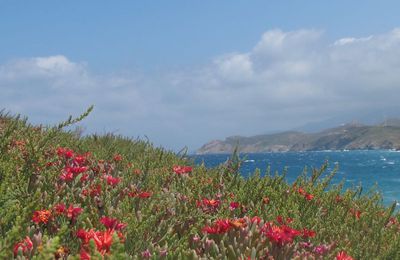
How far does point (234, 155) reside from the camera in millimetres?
8086

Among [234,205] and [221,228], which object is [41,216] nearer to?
[221,228]

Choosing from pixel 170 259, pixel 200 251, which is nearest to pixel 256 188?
pixel 200 251

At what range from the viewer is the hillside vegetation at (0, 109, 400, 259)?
10.7 ft

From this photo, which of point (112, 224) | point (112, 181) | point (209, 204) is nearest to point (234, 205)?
point (209, 204)

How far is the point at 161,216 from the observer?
16.2ft

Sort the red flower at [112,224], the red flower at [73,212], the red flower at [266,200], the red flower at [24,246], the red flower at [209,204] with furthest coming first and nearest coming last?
the red flower at [266,200]
the red flower at [209,204]
the red flower at [73,212]
the red flower at [112,224]
the red flower at [24,246]

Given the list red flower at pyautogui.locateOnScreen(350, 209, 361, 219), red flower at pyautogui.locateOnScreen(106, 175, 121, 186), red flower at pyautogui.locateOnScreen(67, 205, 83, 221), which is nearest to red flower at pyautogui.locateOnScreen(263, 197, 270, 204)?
red flower at pyautogui.locateOnScreen(350, 209, 361, 219)

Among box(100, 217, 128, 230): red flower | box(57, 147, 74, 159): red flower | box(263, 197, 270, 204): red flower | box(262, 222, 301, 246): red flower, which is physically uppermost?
box(57, 147, 74, 159): red flower

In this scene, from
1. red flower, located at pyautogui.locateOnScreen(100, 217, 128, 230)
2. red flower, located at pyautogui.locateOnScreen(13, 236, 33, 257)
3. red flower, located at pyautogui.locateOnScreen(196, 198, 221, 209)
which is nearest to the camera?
red flower, located at pyautogui.locateOnScreen(13, 236, 33, 257)

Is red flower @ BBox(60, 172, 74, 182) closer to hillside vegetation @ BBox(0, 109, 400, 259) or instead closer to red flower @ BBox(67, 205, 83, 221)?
hillside vegetation @ BBox(0, 109, 400, 259)

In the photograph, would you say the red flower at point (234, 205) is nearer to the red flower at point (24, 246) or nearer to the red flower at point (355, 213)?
the red flower at point (355, 213)

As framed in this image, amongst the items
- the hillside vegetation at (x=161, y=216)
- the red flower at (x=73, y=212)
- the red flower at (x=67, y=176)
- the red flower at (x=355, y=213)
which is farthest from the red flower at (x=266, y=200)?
the red flower at (x=73, y=212)

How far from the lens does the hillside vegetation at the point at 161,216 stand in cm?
326

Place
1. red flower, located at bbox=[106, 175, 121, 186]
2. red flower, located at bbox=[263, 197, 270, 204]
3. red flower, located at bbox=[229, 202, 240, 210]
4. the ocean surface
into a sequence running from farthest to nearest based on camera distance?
the ocean surface, red flower, located at bbox=[263, 197, 270, 204], red flower, located at bbox=[106, 175, 121, 186], red flower, located at bbox=[229, 202, 240, 210]
